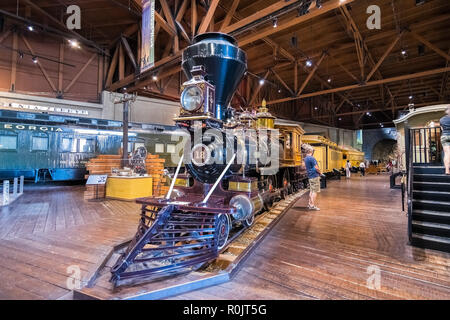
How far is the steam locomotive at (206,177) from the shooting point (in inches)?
96.1

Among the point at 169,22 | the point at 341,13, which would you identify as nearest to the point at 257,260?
the point at 169,22

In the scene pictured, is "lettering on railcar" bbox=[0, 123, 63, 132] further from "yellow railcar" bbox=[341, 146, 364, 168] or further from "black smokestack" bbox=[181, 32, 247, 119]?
"yellow railcar" bbox=[341, 146, 364, 168]

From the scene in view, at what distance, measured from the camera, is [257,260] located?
2.60 metres

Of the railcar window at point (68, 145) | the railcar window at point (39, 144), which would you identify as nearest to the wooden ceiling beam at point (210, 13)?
the railcar window at point (68, 145)

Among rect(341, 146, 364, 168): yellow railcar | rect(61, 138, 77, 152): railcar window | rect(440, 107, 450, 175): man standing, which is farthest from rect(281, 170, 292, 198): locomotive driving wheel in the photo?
rect(341, 146, 364, 168): yellow railcar

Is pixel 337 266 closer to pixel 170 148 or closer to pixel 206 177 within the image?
pixel 206 177

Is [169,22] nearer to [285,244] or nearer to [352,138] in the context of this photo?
[285,244]

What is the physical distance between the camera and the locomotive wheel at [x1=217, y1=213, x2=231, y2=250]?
2.71 metres

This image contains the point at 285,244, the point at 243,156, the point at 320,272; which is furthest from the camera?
the point at 243,156

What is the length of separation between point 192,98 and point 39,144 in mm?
9169

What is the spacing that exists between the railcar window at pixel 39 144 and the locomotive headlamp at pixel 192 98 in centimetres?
901
